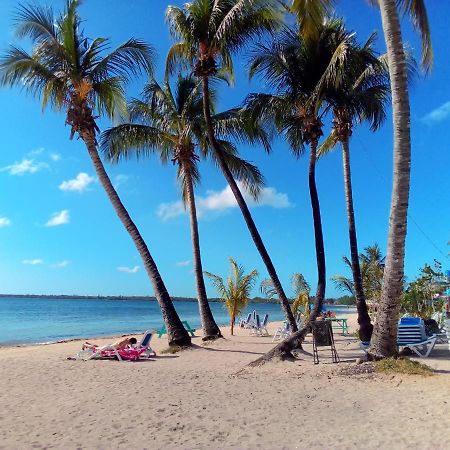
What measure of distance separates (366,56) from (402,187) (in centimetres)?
608

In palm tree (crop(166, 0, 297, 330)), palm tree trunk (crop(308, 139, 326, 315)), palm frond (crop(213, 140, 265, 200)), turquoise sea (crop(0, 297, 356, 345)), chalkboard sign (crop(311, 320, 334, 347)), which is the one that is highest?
palm tree (crop(166, 0, 297, 330))

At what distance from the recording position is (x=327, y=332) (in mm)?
9500

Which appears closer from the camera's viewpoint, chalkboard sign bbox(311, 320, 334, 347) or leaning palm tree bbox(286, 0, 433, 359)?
leaning palm tree bbox(286, 0, 433, 359)

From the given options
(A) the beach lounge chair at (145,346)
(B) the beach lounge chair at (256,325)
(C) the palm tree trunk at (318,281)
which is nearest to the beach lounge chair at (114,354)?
(A) the beach lounge chair at (145,346)

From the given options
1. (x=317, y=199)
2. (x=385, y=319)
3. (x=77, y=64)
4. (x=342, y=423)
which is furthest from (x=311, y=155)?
(x=342, y=423)

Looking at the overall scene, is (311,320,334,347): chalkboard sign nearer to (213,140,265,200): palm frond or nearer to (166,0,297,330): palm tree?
(166,0,297,330): palm tree

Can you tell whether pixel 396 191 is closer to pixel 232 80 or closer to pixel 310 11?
pixel 310 11

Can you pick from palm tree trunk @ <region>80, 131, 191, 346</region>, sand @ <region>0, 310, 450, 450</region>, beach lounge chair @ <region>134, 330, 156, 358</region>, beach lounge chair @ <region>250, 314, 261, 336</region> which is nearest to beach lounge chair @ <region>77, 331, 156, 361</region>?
beach lounge chair @ <region>134, 330, 156, 358</region>

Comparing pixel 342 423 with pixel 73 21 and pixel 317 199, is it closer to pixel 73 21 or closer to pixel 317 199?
pixel 317 199

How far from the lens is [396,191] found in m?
7.90

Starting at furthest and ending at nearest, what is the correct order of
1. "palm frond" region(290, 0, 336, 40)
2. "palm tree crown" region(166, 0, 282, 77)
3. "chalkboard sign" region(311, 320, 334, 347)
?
"palm tree crown" region(166, 0, 282, 77) → "chalkboard sign" region(311, 320, 334, 347) → "palm frond" region(290, 0, 336, 40)

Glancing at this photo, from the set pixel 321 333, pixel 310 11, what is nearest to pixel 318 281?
pixel 321 333

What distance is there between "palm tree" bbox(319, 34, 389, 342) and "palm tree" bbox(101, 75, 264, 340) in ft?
9.36

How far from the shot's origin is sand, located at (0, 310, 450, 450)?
4.58 m
